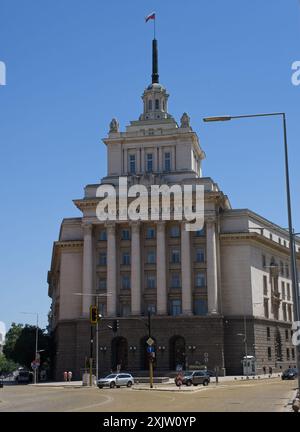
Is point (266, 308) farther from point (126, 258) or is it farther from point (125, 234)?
point (125, 234)

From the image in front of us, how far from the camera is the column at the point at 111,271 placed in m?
87.6

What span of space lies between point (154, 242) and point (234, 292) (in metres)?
12.8

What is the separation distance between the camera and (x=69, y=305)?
9362cm

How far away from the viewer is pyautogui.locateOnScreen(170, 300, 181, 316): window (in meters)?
87.8

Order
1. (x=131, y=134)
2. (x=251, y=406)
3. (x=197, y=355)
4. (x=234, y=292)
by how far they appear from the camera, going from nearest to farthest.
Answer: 1. (x=251, y=406)
2. (x=197, y=355)
3. (x=234, y=292)
4. (x=131, y=134)

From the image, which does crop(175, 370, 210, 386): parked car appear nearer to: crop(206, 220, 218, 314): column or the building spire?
crop(206, 220, 218, 314): column

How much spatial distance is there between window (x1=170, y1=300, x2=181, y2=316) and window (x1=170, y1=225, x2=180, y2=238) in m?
8.91

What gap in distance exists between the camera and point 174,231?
9056cm

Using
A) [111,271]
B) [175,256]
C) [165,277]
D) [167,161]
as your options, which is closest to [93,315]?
[165,277]

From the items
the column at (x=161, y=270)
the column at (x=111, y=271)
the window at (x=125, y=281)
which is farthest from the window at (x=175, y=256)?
the column at (x=111, y=271)

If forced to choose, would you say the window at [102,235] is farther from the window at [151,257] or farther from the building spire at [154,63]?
the building spire at [154,63]

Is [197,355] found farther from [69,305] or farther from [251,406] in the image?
[251,406]
